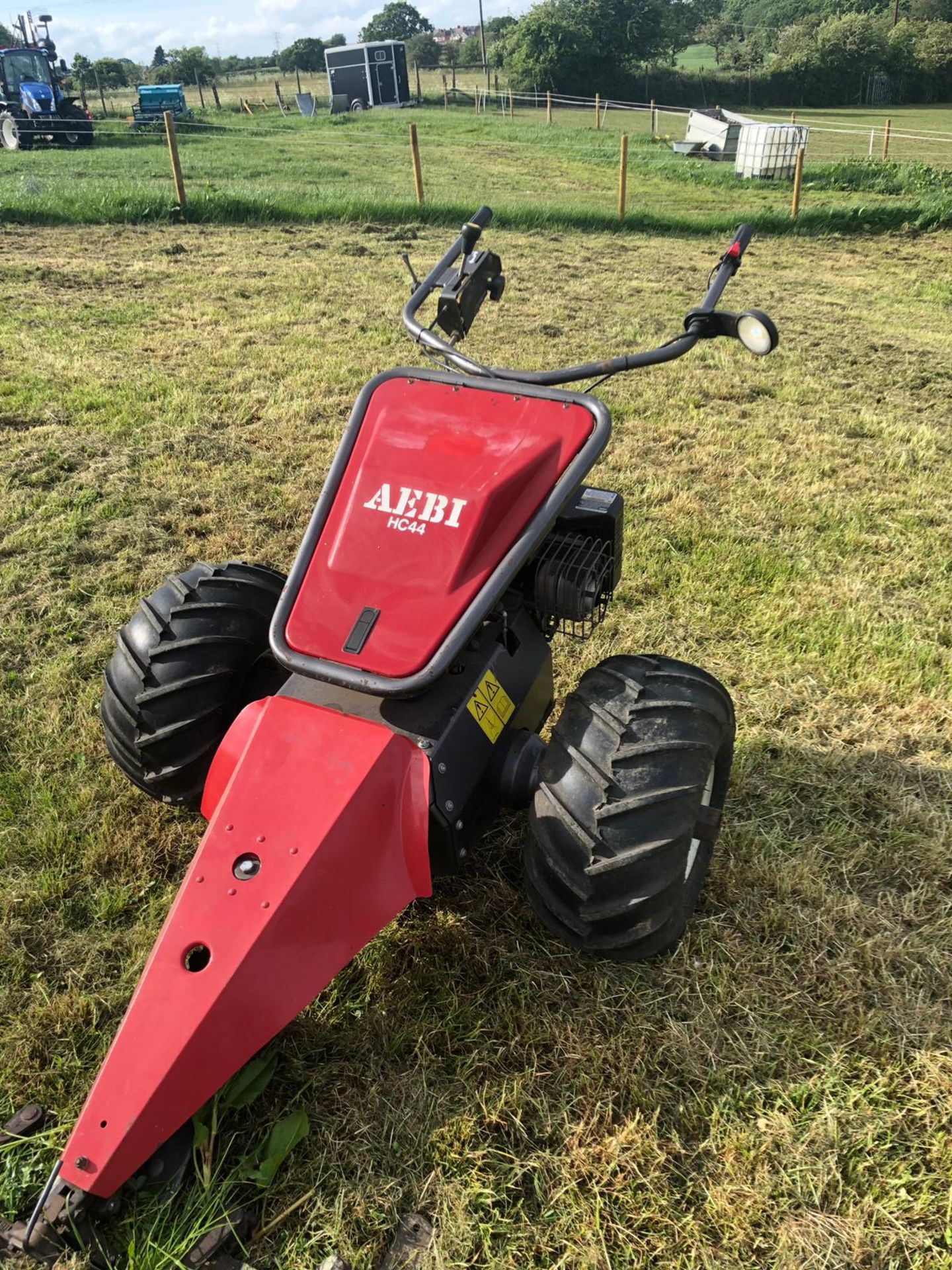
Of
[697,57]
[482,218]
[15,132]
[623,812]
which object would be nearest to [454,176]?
[15,132]

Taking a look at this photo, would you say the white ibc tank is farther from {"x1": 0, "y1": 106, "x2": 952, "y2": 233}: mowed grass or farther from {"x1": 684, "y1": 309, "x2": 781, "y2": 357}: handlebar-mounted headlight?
{"x1": 684, "y1": 309, "x2": 781, "y2": 357}: handlebar-mounted headlight

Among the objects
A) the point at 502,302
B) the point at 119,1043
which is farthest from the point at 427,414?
the point at 502,302

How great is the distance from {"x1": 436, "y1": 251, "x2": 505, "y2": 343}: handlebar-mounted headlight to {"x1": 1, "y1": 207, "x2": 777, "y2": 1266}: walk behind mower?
0.30m

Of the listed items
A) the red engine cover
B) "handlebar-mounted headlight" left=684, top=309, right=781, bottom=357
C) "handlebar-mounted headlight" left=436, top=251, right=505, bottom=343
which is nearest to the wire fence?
"handlebar-mounted headlight" left=436, top=251, right=505, bottom=343

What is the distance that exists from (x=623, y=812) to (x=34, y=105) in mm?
26903

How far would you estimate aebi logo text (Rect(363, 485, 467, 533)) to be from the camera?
84.7 inches

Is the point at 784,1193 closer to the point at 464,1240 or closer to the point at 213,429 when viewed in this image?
the point at 464,1240

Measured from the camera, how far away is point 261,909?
69.2 inches

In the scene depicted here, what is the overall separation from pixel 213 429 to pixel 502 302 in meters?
3.80

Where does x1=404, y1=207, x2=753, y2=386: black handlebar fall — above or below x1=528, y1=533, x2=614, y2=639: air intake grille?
above

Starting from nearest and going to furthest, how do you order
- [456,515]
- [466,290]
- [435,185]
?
1. [456,515]
2. [466,290]
3. [435,185]

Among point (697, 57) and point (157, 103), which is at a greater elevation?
point (157, 103)

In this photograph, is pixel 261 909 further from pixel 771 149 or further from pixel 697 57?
pixel 697 57

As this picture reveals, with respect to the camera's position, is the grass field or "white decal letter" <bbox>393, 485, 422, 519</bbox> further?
the grass field
